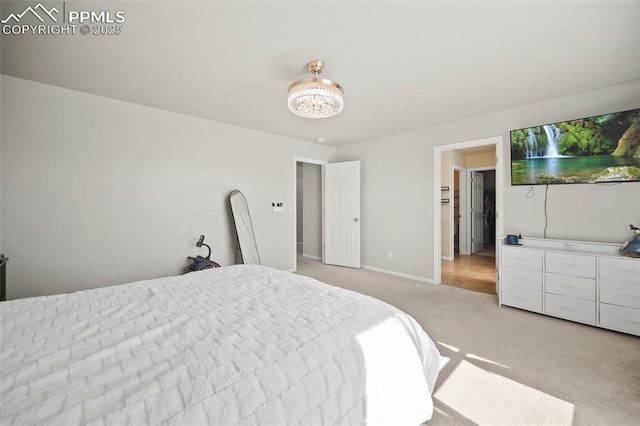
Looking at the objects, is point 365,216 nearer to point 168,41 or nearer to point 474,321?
point 474,321

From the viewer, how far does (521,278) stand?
314 cm

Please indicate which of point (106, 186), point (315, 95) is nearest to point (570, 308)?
point (315, 95)

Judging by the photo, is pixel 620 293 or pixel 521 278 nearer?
pixel 620 293

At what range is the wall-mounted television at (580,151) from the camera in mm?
2717

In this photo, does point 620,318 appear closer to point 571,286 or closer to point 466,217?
point 571,286

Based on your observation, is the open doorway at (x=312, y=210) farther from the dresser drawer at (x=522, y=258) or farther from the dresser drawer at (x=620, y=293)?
the dresser drawer at (x=620, y=293)

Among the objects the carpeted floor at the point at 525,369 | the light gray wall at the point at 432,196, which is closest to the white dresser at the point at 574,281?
the carpeted floor at the point at 525,369

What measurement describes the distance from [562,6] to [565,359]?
256 centimetres

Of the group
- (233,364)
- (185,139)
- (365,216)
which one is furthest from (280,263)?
(233,364)

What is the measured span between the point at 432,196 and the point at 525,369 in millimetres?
2688


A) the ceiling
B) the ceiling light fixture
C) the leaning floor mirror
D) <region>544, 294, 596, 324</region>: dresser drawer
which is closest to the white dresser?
<region>544, 294, 596, 324</region>: dresser drawer

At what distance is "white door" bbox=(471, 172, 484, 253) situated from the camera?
270 inches

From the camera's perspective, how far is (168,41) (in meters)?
2.05

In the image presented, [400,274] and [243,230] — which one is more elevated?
[243,230]
